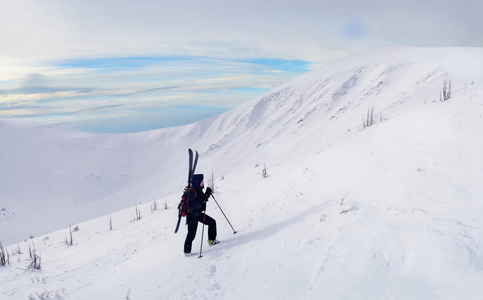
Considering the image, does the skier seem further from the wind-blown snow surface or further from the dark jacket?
the wind-blown snow surface

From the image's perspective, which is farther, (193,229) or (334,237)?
(193,229)

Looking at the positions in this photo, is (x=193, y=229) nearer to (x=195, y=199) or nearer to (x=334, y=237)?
(x=195, y=199)

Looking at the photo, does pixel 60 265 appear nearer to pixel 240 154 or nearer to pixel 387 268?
pixel 387 268

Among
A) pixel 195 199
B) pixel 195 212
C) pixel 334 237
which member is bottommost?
pixel 334 237

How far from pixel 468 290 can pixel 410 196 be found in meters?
2.14

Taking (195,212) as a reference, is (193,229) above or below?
below

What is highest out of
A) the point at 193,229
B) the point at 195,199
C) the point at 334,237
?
the point at 195,199

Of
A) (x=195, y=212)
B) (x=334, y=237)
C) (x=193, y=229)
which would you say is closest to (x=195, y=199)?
(x=195, y=212)

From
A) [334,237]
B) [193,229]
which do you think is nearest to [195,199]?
[193,229]

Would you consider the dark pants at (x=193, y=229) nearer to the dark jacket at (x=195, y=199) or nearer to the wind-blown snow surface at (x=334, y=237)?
the dark jacket at (x=195, y=199)

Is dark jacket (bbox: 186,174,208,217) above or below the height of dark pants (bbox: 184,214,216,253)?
above

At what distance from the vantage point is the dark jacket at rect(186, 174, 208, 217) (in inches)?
227

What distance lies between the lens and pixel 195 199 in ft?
19.0

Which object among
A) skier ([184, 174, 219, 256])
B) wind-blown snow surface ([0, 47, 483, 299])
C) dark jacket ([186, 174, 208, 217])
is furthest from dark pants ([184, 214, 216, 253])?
wind-blown snow surface ([0, 47, 483, 299])
